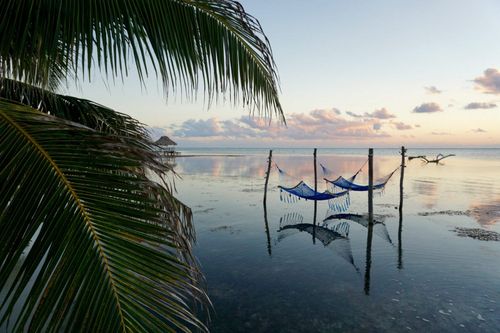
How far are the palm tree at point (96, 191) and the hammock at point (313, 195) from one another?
1231cm

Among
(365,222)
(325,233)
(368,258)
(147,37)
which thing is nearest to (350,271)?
(368,258)

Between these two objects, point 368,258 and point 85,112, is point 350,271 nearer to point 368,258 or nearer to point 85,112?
point 368,258

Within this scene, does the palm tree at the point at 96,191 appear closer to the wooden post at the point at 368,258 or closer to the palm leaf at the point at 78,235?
the palm leaf at the point at 78,235

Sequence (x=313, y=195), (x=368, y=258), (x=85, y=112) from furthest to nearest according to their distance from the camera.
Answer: (x=313, y=195)
(x=368, y=258)
(x=85, y=112)

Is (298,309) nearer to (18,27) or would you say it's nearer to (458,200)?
(18,27)

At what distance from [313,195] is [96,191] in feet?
43.3

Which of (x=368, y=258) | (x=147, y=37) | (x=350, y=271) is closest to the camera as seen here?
(x=147, y=37)

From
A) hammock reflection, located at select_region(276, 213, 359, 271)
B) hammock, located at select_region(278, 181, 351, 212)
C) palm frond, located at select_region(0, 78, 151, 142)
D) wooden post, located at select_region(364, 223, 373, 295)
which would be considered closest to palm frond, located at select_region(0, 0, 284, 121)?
palm frond, located at select_region(0, 78, 151, 142)

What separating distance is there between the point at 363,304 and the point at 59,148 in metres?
6.40

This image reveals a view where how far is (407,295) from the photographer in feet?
21.2

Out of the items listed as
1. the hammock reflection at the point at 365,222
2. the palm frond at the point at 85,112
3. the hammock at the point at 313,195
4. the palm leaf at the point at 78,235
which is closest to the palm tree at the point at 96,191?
the palm leaf at the point at 78,235

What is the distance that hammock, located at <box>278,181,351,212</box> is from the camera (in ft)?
44.8

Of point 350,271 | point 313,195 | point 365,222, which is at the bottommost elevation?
point 350,271

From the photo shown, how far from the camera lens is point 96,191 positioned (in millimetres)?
1130
